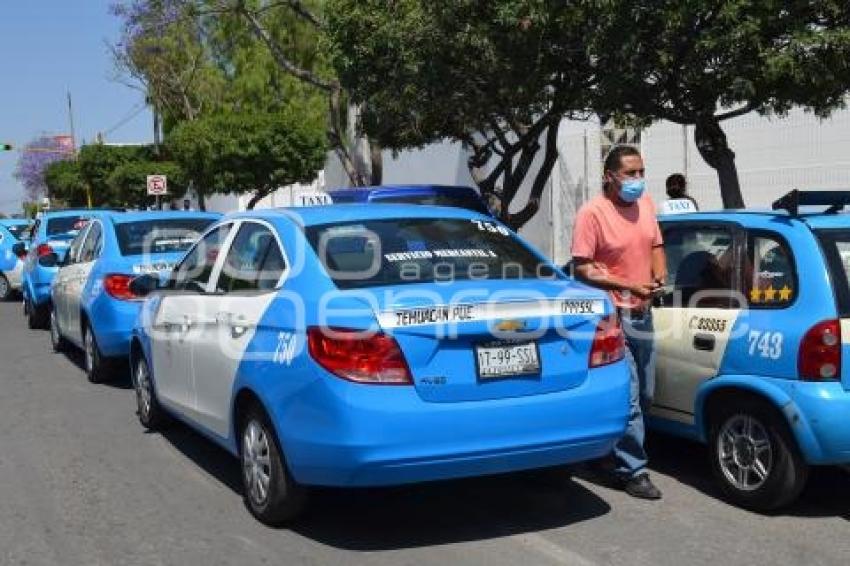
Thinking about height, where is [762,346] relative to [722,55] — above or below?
below

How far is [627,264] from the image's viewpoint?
5680 millimetres

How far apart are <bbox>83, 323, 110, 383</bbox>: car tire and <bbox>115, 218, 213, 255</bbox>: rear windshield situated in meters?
0.86

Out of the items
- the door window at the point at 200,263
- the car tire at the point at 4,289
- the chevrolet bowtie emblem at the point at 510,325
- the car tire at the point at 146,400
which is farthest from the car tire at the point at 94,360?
the car tire at the point at 4,289

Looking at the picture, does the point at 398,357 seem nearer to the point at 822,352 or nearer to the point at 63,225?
the point at 822,352

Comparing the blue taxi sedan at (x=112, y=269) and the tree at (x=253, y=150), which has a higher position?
the tree at (x=253, y=150)

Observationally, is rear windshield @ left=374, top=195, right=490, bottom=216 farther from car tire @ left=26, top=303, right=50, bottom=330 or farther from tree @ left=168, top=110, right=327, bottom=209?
tree @ left=168, top=110, right=327, bottom=209

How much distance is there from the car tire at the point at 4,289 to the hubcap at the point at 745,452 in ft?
57.8

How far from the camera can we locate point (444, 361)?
452 centimetres

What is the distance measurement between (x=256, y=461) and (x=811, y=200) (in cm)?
318

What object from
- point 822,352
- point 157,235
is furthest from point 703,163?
point 822,352

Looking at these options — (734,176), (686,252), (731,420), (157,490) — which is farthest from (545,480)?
(734,176)

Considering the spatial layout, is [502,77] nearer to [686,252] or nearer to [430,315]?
[686,252]

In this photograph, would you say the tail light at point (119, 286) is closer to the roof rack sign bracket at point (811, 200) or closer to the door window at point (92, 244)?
the door window at point (92, 244)

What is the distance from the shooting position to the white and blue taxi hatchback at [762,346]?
15.9 feet
